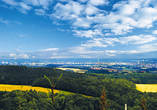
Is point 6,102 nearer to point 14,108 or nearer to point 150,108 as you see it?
point 14,108

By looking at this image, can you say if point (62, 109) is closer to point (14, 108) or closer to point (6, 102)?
point (14, 108)

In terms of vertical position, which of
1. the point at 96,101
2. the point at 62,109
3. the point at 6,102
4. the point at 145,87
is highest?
the point at 62,109

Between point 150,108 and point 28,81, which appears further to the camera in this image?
point 28,81

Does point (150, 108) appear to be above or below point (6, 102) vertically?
below

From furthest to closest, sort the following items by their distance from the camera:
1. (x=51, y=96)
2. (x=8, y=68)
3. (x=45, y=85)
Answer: (x=8, y=68) < (x=45, y=85) < (x=51, y=96)

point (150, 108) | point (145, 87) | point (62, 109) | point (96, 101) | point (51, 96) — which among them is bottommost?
point (145, 87)

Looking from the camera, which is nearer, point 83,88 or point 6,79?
point 83,88

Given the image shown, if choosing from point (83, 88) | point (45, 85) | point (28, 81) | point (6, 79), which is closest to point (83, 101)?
point (83, 88)

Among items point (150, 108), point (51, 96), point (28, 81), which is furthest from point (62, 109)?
point (28, 81)

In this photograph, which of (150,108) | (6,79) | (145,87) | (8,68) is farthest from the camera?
(145,87)
